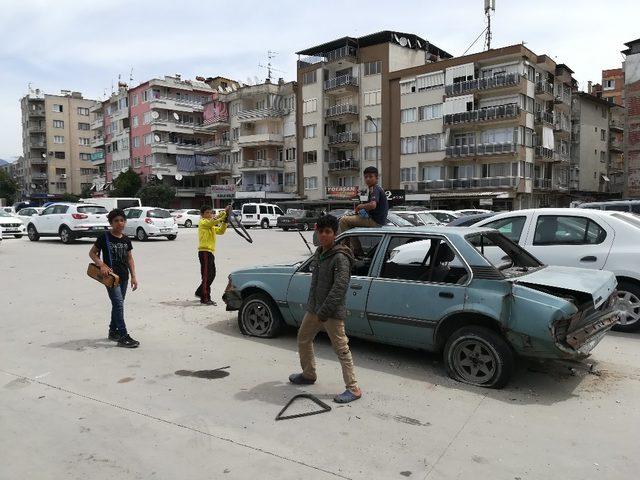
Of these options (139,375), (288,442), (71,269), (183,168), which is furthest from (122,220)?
(183,168)

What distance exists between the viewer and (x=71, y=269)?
13.0 metres

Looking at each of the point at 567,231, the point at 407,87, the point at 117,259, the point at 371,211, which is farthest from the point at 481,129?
the point at 117,259

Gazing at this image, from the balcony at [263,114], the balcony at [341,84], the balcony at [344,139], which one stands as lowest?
the balcony at [344,139]

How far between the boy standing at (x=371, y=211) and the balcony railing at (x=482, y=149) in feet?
131

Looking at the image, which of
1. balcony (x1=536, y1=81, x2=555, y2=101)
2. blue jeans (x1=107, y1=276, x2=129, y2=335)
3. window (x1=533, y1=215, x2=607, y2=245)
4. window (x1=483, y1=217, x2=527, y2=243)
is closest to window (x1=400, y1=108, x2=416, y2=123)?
balcony (x1=536, y1=81, x2=555, y2=101)

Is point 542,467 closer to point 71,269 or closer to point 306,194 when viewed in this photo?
point 71,269

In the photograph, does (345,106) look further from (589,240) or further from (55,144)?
(55,144)

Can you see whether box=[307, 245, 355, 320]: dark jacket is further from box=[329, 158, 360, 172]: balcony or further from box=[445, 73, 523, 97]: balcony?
box=[329, 158, 360, 172]: balcony

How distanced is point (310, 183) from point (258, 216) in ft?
61.1

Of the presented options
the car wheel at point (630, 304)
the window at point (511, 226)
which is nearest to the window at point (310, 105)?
the window at point (511, 226)

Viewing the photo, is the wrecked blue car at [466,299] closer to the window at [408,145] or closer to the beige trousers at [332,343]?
the beige trousers at [332,343]

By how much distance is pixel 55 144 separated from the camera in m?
90.6

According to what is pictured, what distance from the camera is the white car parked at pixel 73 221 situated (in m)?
20.7

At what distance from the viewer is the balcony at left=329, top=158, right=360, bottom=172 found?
53219mm
